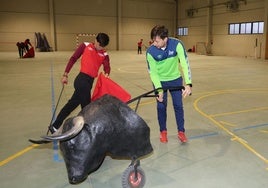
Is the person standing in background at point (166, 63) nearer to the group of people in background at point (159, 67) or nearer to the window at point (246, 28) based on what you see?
the group of people in background at point (159, 67)

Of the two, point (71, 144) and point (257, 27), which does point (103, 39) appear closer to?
point (71, 144)

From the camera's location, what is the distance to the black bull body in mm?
2359

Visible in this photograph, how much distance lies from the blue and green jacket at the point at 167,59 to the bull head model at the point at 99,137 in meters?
1.38

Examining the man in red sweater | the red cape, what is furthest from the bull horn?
the man in red sweater

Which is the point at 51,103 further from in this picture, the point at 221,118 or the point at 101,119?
the point at 101,119

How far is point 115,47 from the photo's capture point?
113ft

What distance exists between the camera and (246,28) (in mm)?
24125

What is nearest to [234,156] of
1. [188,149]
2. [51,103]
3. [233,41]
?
[188,149]

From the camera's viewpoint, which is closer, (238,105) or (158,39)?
(158,39)

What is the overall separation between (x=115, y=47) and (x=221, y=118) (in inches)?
1166

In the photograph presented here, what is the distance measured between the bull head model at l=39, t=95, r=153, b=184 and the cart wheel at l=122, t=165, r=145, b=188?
0.88ft

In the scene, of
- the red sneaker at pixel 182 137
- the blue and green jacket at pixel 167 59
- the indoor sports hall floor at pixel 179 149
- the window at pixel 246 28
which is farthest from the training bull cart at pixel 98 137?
the window at pixel 246 28

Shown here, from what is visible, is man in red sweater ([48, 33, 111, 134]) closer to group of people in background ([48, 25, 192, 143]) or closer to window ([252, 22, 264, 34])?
group of people in background ([48, 25, 192, 143])

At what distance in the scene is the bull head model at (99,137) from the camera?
2.34 metres
